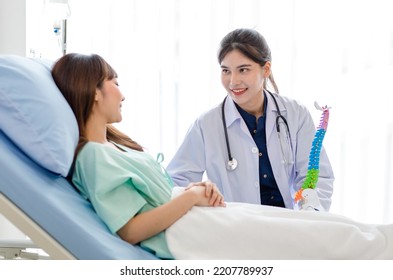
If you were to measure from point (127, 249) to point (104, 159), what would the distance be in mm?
242

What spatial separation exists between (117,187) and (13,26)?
1.67 metres

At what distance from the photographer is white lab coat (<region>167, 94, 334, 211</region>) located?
2.07 meters

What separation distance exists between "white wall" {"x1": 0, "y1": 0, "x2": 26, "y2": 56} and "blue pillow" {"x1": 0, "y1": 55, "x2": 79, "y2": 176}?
144cm

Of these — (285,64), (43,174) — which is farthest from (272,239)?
(285,64)

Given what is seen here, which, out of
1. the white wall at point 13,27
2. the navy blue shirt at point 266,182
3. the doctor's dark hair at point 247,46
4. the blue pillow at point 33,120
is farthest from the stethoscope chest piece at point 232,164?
the white wall at point 13,27

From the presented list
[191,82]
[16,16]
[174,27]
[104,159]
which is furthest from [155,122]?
[104,159]

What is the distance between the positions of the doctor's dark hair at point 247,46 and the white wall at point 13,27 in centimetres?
115

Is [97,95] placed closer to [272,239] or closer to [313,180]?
[272,239]

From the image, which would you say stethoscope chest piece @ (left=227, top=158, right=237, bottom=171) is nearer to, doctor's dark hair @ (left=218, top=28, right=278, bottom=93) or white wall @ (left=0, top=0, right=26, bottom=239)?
doctor's dark hair @ (left=218, top=28, right=278, bottom=93)

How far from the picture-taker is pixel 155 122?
10.1 feet

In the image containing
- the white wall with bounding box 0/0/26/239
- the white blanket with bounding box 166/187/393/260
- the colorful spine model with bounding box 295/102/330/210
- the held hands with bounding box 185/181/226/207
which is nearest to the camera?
the white blanket with bounding box 166/187/393/260

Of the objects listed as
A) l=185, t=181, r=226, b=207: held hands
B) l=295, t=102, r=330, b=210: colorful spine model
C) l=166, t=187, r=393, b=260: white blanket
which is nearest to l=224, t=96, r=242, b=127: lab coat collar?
l=295, t=102, r=330, b=210: colorful spine model

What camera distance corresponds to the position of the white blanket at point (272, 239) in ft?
4.42

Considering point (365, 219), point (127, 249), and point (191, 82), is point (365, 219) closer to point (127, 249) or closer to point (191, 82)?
point (191, 82)
